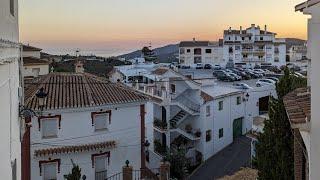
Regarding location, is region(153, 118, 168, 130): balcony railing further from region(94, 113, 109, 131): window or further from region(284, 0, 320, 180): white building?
region(284, 0, 320, 180): white building

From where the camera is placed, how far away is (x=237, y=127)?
119 feet

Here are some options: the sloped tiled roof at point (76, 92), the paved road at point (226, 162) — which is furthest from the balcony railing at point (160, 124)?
the sloped tiled roof at point (76, 92)

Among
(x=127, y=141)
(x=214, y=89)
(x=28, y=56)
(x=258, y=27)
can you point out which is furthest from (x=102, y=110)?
(x=258, y=27)

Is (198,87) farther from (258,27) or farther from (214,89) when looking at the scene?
(258,27)

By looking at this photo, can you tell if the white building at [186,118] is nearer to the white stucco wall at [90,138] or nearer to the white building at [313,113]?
the white stucco wall at [90,138]

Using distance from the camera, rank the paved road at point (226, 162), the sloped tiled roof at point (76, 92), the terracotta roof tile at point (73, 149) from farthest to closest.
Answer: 1. the paved road at point (226, 162)
2. the sloped tiled roof at point (76, 92)
3. the terracotta roof tile at point (73, 149)

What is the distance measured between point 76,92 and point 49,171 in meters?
3.97

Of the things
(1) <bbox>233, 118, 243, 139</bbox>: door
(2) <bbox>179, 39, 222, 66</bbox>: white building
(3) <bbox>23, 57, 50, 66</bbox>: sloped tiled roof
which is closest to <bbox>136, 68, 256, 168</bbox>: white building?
(1) <bbox>233, 118, 243, 139</bbox>: door

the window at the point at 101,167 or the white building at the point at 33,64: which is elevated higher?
the white building at the point at 33,64

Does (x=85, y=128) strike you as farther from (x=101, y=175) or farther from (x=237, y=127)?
(x=237, y=127)

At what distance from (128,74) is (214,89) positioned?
1011 cm

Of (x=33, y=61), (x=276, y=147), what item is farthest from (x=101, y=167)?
(x=33, y=61)

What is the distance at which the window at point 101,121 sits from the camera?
21.7 m

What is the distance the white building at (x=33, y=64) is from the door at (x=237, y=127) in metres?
15.5
